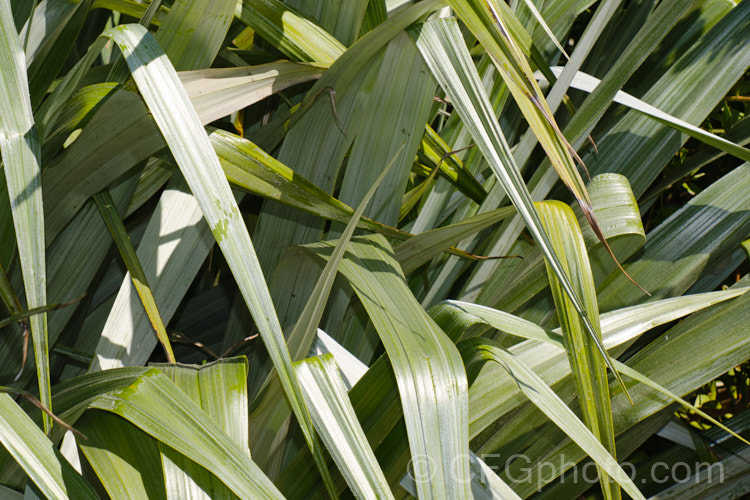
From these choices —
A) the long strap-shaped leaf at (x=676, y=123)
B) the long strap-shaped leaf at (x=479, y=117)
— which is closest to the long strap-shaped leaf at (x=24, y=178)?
the long strap-shaped leaf at (x=479, y=117)

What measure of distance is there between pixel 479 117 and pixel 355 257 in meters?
0.13

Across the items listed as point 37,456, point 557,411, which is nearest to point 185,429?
point 37,456

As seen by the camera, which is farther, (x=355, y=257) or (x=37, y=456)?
(x=355, y=257)

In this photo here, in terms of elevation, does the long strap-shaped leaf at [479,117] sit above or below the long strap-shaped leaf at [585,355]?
above

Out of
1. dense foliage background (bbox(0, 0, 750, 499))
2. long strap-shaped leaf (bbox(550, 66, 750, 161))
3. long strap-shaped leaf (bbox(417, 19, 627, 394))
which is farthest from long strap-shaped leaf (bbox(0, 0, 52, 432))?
long strap-shaped leaf (bbox(550, 66, 750, 161))

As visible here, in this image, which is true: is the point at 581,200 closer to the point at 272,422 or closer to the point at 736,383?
the point at 272,422

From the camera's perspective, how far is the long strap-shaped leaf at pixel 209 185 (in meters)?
0.27

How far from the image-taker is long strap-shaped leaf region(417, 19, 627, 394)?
11.0 inches

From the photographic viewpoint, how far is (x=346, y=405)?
31 cm

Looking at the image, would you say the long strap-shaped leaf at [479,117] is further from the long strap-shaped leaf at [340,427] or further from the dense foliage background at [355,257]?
the long strap-shaped leaf at [340,427]

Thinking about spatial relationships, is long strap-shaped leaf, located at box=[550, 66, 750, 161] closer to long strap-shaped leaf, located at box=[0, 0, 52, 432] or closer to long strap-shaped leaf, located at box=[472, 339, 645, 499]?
long strap-shaped leaf, located at box=[472, 339, 645, 499]

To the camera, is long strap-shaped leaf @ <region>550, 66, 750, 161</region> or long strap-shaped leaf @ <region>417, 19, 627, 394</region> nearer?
long strap-shaped leaf @ <region>417, 19, 627, 394</region>

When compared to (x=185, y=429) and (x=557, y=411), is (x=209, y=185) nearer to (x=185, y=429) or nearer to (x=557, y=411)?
(x=185, y=429)

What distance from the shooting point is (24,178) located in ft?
1.01
